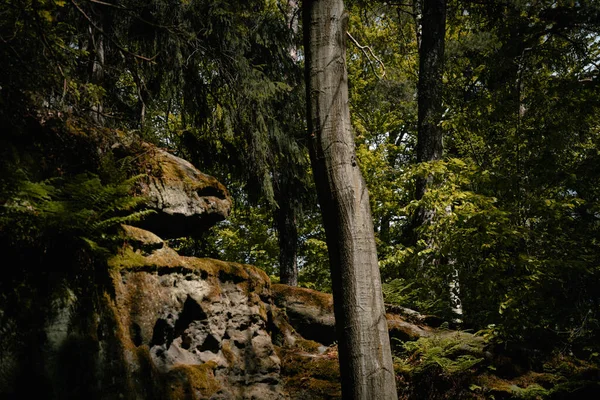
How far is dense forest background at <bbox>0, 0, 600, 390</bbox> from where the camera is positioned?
11.5 feet

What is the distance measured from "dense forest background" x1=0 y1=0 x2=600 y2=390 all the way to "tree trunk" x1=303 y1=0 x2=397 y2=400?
100 cm

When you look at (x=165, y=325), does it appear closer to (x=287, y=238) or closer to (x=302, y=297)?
(x=302, y=297)

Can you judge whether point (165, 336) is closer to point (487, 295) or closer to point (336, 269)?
point (336, 269)

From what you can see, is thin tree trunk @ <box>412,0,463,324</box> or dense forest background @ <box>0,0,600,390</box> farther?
thin tree trunk @ <box>412,0,463,324</box>

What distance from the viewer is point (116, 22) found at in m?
6.12

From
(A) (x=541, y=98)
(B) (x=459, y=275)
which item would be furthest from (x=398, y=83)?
(B) (x=459, y=275)

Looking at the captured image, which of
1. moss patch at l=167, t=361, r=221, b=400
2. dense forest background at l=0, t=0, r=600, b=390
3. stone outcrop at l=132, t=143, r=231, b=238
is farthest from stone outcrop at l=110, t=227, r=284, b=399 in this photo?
stone outcrop at l=132, t=143, r=231, b=238

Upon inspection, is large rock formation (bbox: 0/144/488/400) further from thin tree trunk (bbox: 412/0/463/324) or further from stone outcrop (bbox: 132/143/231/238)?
thin tree trunk (bbox: 412/0/463/324)

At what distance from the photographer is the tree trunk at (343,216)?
2.85 metres

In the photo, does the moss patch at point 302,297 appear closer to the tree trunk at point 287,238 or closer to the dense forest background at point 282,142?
the dense forest background at point 282,142

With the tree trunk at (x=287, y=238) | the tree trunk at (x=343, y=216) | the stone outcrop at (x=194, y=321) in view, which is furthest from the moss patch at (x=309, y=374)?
the tree trunk at (x=287, y=238)

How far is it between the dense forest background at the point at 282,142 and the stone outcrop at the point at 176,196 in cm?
29

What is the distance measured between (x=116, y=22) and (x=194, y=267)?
398 cm

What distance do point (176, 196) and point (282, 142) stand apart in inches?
141
